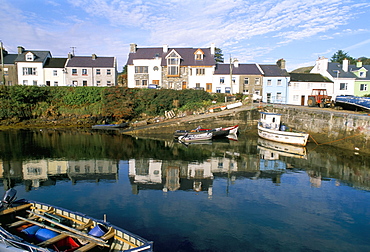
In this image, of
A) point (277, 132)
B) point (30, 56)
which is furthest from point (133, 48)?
point (277, 132)

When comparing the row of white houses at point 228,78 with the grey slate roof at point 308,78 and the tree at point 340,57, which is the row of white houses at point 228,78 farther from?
the tree at point 340,57

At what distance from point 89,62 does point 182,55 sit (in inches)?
733

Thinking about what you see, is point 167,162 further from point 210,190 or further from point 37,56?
point 37,56

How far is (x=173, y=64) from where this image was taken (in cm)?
5119

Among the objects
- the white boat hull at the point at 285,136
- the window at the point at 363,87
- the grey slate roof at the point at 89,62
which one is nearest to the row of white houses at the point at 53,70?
the grey slate roof at the point at 89,62

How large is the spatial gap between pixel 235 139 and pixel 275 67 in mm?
26366

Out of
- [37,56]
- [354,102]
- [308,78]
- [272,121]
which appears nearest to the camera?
[354,102]

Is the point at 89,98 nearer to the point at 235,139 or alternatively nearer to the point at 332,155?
the point at 235,139

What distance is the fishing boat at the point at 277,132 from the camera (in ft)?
95.6

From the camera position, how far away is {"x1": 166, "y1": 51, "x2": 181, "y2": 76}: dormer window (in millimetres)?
50906

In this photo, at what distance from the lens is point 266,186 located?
1709 centimetres

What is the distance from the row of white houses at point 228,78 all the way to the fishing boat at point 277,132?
16.2 metres

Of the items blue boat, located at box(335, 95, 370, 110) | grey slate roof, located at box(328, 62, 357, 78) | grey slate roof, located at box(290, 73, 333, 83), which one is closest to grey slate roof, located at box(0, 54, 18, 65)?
grey slate roof, located at box(290, 73, 333, 83)

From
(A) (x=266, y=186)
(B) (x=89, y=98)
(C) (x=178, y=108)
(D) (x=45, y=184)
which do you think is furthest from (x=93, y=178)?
(B) (x=89, y=98)
